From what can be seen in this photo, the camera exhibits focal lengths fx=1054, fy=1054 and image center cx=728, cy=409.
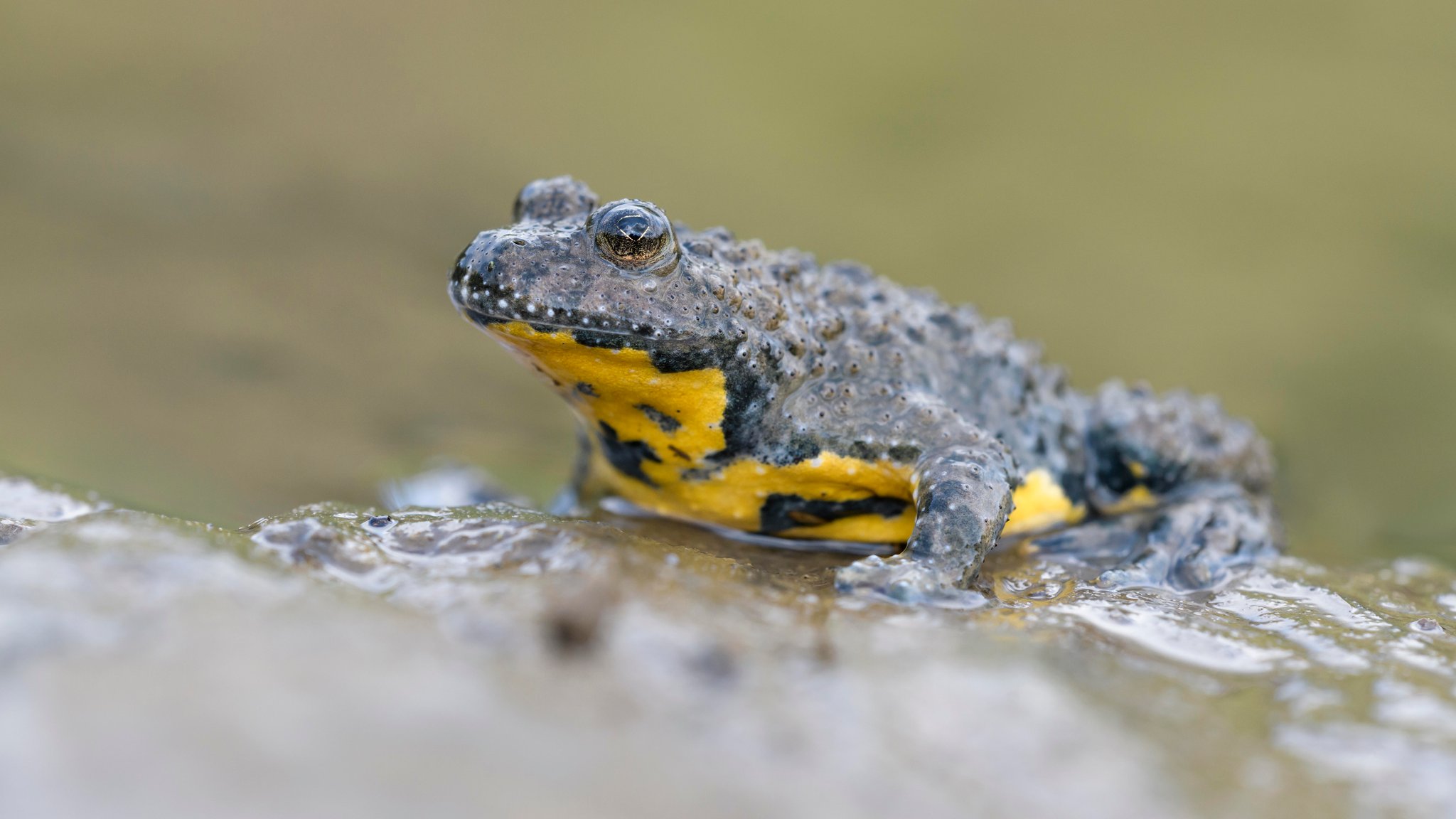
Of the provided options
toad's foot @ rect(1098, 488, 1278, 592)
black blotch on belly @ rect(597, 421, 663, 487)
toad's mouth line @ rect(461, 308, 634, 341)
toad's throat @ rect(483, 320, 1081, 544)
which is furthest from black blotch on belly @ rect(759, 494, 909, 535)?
toad's mouth line @ rect(461, 308, 634, 341)

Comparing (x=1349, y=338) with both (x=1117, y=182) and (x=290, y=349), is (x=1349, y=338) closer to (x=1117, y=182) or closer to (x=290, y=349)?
(x=1117, y=182)

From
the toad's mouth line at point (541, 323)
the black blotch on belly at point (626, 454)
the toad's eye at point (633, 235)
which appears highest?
the toad's eye at point (633, 235)

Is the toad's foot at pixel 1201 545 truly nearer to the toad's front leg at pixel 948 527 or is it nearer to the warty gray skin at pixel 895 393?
the warty gray skin at pixel 895 393

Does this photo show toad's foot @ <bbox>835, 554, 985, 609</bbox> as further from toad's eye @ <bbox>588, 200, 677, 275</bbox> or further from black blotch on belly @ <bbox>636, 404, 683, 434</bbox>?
toad's eye @ <bbox>588, 200, 677, 275</bbox>

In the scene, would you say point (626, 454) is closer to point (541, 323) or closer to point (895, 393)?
point (541, 323)

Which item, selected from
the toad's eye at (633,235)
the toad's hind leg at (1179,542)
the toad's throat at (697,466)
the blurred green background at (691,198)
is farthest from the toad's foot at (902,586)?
the blurred green background at (691,198)

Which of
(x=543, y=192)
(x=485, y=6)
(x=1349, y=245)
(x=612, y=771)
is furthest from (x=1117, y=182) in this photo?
(x=612, y=771)
